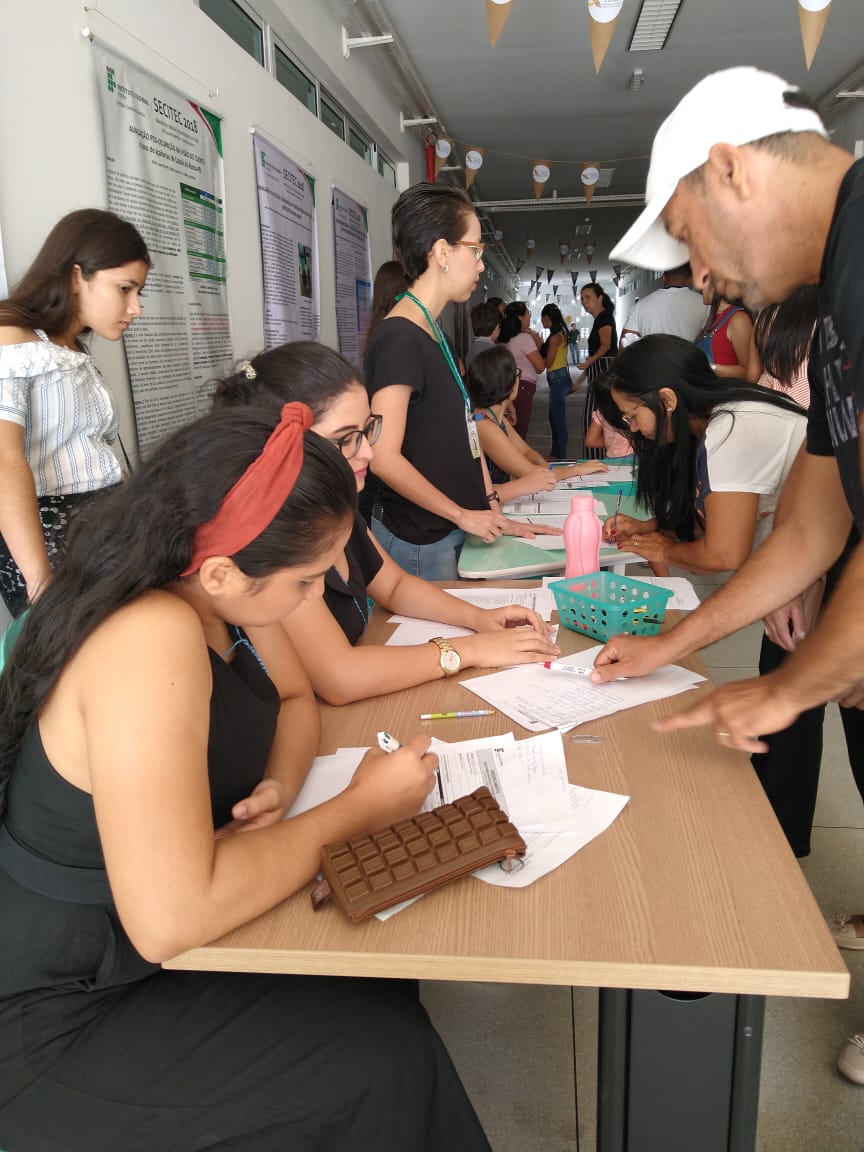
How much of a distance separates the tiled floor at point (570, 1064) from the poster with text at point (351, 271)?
361cm

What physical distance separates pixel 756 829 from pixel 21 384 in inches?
65.3

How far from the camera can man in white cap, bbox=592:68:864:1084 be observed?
892 mm

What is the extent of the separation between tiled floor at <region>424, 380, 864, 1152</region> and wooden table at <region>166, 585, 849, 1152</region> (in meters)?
0.50

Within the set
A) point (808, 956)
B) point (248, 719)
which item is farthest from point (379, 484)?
point (808, 956)

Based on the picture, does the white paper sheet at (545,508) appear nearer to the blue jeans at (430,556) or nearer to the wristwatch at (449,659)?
the blue jeans at (430,556)

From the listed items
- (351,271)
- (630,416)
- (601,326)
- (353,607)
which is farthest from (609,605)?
(601,326)

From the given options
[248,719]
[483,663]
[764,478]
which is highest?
[764,478]

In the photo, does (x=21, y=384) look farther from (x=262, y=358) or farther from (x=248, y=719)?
(x=248, y=719)

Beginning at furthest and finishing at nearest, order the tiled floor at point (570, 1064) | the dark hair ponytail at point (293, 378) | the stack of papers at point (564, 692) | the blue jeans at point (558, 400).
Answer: the blue jeans at point (558, 400), the dark hair ponytail at point (293, 378), the tiled floor at point (570, 1064), the stack of papers at point (564, 692)

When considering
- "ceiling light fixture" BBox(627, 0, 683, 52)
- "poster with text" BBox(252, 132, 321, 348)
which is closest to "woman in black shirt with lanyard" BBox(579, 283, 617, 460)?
"ceiling light fixture" BBox(627, 0, 683, 52)

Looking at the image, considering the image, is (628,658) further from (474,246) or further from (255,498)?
(474,246)

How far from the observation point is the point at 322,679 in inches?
52.9

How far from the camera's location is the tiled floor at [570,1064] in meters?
1.36

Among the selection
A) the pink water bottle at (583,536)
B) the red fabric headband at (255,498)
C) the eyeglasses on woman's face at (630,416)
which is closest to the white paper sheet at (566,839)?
the red fabric headband at (255,498)
